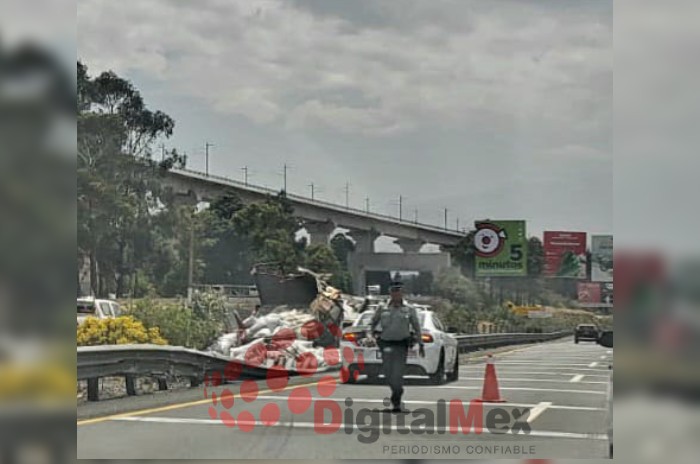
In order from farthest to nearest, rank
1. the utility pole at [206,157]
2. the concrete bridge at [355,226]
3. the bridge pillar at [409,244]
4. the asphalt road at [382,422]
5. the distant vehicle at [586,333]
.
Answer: the utility pole at [206,157] < the bridge pillar at [409,244] < the concrete bridge at [355,226] < the distant vehicle at [586,333] < the asphalt road at [382,422]

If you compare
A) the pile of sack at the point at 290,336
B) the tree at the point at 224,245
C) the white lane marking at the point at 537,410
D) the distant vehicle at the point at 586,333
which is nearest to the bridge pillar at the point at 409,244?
the pile of sack at the point at 290,336

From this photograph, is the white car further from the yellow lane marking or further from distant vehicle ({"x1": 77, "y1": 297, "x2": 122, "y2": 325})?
distant vehicle ({"x1": 77, "y1": 297, "x2": 122, "y2": 325})

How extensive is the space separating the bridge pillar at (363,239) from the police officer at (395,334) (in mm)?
682

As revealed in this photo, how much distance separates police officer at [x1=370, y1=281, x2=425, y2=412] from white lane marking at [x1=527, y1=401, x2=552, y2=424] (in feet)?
3.62

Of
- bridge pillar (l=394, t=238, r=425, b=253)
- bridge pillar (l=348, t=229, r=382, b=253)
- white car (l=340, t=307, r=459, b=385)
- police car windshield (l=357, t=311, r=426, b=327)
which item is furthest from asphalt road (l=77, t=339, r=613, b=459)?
bridge pillar (l=348, t=229, r=382, b=253)

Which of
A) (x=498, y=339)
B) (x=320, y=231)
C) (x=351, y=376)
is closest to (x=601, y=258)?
(x=498, y=339)

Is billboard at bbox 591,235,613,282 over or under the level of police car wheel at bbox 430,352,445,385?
over

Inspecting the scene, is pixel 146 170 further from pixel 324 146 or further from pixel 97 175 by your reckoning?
pixel 324 146

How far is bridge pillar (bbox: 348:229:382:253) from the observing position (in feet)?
31.3

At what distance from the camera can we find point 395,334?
8.84 meters

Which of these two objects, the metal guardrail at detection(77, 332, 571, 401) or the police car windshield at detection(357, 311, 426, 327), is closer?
the police car windshield at detection(357, 311, 426, 327)

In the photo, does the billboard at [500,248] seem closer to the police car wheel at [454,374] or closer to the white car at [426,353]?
the white car at [426,353]

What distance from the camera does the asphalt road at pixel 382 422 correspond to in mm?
7664

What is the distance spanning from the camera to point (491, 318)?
9547 mm
